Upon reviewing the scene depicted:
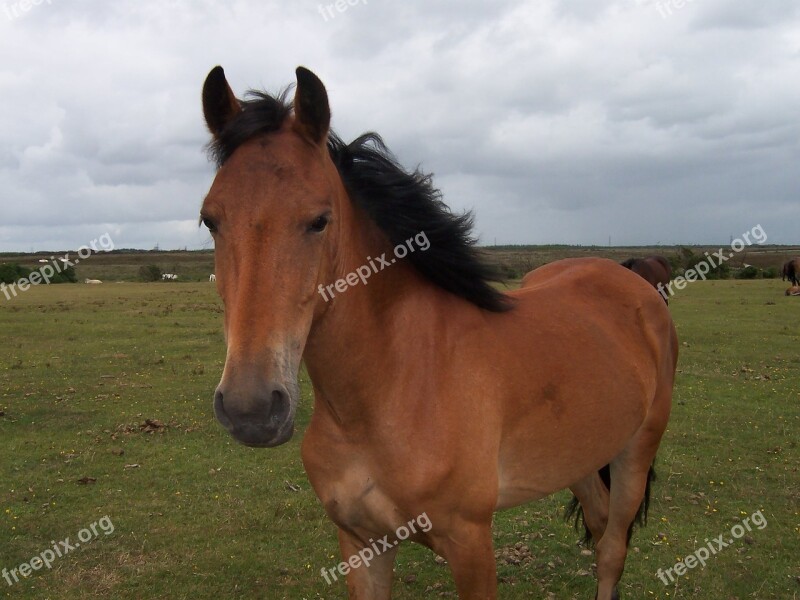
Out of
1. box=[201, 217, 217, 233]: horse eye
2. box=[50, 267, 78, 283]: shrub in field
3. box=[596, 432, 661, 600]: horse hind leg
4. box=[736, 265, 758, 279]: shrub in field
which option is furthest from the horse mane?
box=[50, 267, 78, 283]: shrub in field

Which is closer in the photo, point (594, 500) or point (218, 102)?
point (218, 102)

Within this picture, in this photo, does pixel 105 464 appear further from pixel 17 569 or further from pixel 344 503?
pixel 344 503

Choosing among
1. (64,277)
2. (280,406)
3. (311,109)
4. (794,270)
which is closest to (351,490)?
(280,406)

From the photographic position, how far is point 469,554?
2.52m

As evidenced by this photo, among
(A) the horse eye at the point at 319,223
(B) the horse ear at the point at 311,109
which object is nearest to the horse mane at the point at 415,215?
(B) the horse ear at the point at 311,109

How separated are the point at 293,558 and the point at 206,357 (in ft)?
31.2

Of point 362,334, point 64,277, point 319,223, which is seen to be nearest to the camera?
point 319,223

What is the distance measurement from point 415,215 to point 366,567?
166 cm

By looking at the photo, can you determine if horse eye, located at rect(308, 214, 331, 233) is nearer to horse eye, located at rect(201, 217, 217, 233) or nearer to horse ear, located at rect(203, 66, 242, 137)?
horse eye, located at rect(201, 217, 217, 233)

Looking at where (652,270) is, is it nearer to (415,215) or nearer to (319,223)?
(415,215)

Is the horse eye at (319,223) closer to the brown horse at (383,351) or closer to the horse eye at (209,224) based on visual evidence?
the brown horse at (383,351)

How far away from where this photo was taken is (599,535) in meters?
4.35

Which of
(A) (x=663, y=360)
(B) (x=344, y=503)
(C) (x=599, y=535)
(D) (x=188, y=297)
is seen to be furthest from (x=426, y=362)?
(D) (x=188, y=297)

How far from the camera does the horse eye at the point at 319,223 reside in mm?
2009
